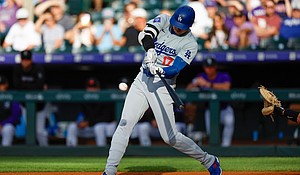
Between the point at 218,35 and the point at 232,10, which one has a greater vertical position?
the point at 232,10

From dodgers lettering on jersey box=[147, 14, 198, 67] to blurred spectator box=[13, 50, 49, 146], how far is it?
477 cm

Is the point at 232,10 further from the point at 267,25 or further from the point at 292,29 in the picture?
the point at 292,29

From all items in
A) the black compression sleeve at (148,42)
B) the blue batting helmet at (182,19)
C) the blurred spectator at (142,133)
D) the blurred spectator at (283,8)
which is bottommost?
the blurred spectator at (142,133)

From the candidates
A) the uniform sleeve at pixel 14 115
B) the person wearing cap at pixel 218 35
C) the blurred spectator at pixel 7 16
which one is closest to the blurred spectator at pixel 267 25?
the person wearing cap at pixel 218 35

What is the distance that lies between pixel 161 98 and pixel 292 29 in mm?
5425

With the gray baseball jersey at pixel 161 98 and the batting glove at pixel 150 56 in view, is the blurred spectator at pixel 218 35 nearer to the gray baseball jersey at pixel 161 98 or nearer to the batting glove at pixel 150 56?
the gray baseball jersey at pixel 161 98

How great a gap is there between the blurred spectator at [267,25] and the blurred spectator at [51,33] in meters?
3.53

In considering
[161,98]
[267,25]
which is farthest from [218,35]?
[161,98]

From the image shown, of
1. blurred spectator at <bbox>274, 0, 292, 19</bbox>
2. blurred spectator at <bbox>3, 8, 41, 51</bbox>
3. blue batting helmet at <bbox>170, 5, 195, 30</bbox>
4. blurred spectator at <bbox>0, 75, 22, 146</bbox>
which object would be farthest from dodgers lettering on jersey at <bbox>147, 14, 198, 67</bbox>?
blurred spectator at <bbox>3, 8, 41, 51</bbox>

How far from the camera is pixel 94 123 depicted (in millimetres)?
11633

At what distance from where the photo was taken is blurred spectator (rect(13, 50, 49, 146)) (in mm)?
10914

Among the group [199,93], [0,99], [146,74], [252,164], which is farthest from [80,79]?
[146,74]

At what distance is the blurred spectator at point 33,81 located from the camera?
1091 cm

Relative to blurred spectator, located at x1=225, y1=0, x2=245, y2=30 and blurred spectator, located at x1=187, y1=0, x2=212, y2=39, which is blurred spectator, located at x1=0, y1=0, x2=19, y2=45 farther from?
blurred spectator, located at x1=225, y1=0, x2=245, y2=30
